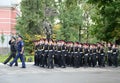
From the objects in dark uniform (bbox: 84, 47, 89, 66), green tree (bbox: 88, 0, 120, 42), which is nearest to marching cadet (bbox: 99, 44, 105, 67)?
green tree (bbox: 88, 0, 120, 42)

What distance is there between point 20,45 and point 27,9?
26516 millimetres

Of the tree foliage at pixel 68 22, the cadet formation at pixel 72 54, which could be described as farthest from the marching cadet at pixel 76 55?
the tree foliage at pixel 68 22

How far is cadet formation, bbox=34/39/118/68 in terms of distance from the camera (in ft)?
80.3

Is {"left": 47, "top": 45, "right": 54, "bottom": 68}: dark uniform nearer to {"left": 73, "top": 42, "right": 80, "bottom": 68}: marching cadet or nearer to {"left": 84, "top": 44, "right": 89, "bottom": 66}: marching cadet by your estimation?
{"left": 73, "top": 42, "right": 80, "bottom": 68}: marching cadet

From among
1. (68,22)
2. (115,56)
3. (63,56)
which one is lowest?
(115,56)

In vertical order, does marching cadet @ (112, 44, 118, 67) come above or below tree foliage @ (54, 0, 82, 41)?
below

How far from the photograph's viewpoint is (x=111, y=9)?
19.2 metres

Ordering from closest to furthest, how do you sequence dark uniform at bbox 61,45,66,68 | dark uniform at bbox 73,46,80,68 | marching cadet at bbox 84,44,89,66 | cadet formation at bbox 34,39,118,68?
cadet formation at bbox 34,39,118,68 < dark uniform at bbox 61,45,66,68 < dark uniform at bbox 73,46,80,68 < marching cadet at bbox 84,44,89,66

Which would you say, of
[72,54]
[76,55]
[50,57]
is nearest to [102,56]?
[76,55]

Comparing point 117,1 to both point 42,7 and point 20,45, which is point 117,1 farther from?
point 42,7

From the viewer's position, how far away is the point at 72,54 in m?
26.2

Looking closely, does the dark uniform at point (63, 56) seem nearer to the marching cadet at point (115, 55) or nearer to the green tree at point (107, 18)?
the green tree at point (107, 18)

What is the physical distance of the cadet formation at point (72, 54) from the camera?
24469 mm

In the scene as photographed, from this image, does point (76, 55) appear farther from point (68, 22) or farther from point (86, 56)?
point (68, 22)
